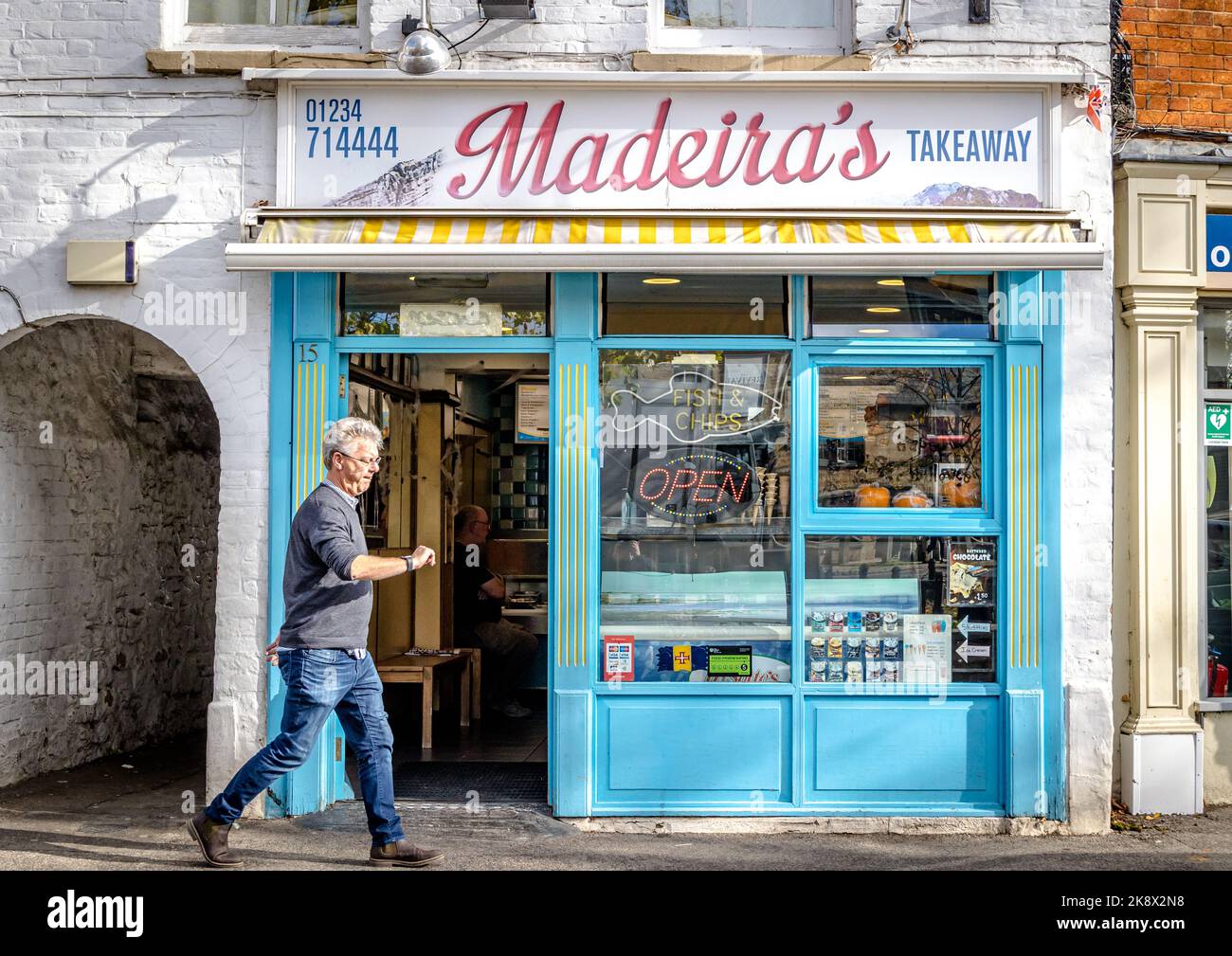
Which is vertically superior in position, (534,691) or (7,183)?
(7,183)

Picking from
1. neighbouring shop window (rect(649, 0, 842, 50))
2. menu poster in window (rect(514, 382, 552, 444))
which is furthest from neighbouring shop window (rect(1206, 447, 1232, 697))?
menu poster in window (rect(514, 382, 552, 444))

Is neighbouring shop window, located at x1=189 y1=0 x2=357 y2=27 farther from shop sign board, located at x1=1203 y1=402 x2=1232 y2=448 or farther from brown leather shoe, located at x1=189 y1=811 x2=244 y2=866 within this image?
shop sign board, located at x1=1203 y1=402 x2=1232 y2=448

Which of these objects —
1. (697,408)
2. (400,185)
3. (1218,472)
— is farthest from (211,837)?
(1218,472)

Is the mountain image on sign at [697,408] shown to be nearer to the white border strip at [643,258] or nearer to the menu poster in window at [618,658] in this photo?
the white border strip at [643,258]

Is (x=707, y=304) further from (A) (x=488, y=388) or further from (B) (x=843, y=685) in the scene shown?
(A) (x=488, y=388)

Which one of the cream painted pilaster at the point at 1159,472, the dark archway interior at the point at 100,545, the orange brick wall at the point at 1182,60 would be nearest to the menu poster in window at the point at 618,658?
the cream painted pilaster at the point at 1159,472

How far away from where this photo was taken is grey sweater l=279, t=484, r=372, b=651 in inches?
216

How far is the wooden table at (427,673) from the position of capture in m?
8.38

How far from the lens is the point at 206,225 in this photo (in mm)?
6820

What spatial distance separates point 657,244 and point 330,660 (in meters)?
2.74

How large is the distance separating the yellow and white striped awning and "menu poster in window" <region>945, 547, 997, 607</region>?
1.55 m

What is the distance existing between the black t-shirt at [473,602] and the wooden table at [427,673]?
0.31m

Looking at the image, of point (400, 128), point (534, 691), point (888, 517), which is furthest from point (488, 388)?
point (888, 517)

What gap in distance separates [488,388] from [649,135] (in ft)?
17.0
